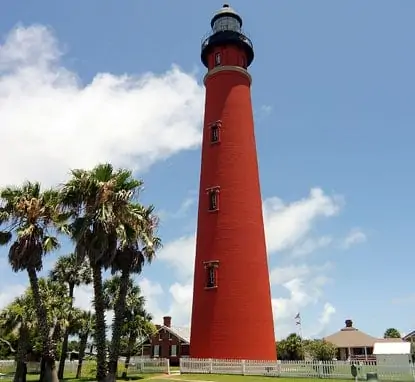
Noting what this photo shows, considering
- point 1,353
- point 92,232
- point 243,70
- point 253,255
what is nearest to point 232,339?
point 253,255

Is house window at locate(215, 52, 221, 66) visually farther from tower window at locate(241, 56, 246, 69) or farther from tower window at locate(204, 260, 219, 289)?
tower window at locate(204, 260, 219, 289)

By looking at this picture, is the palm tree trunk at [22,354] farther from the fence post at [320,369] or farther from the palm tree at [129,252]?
the fence post at [320,369]

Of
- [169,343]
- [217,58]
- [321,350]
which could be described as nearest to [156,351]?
[169,343]

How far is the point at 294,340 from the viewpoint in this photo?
167 feet

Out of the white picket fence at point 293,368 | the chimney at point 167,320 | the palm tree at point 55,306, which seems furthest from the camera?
Answer: the chimney at point 167,320

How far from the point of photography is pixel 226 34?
110 feet

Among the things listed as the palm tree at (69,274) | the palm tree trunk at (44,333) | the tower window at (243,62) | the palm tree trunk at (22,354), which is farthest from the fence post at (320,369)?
the tower window at (243,62)

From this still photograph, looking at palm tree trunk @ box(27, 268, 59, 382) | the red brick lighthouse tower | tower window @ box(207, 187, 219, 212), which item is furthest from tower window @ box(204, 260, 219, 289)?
palm tree trunk @ box(27, 268, 59, 382)

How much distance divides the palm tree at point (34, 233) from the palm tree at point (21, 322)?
193 inches

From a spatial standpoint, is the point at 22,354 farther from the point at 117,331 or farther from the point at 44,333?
the point at 117,331

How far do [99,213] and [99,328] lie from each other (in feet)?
14.9

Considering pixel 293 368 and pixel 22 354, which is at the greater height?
pixel 22 354

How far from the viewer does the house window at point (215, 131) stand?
103 ft

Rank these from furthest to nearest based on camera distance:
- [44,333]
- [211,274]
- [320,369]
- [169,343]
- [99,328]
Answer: [169,343] < [211,274] < [320,369] < [44,333] < [99,328]
